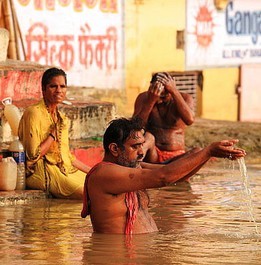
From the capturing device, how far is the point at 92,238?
29.3 ft

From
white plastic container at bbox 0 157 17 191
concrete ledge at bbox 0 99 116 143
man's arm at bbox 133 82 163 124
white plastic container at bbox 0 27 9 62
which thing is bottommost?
white plastic container at bbox 0 157 17 191

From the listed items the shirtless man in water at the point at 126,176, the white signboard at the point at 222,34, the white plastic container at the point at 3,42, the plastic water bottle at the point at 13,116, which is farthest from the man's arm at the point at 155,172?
the white signboard at the point at 222,34

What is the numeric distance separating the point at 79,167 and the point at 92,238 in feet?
9.82

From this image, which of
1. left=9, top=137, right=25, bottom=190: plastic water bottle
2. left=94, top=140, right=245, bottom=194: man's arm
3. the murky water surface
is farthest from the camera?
left=9, top=137, right=25, bottom=190: plastic water bottle

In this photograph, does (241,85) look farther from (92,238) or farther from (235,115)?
(92,238)

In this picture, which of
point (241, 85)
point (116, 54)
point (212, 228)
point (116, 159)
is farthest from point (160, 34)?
point (116, 159)

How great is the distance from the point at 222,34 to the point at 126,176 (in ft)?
44.6

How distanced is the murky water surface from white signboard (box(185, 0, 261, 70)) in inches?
319

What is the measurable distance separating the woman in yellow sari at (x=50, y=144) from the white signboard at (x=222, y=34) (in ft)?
29.6

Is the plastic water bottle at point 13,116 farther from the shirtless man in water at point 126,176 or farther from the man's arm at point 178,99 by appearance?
the shirtless man in water at point 126,176

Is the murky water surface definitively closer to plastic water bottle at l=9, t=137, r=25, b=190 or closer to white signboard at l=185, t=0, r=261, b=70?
plastic water bottle at l=9, t=137, r=25, b=190

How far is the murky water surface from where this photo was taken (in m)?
8.29

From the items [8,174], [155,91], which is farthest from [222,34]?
[8,174]

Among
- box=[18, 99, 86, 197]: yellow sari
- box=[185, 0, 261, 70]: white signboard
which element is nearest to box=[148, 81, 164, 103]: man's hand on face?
box=[18, 99, 86, 197]: yellow sari
